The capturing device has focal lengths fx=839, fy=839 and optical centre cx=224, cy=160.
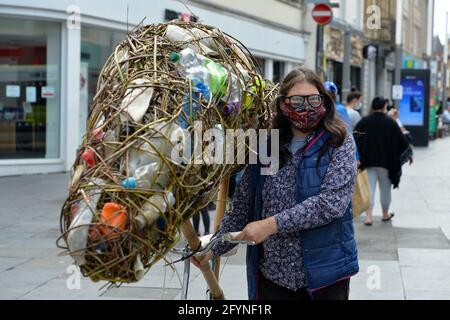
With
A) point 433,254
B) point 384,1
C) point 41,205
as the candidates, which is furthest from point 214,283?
point 384,1

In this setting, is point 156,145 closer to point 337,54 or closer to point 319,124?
point 319,124

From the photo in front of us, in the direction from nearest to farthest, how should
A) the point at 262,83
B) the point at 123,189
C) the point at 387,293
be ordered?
the point at 123,189, the point at 262,83, the point at 387,293

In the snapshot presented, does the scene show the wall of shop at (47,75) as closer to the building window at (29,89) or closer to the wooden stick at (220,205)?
the building window at (29,89)

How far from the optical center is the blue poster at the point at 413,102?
98.2 feet

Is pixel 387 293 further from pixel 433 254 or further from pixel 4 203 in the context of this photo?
pixel 4 203

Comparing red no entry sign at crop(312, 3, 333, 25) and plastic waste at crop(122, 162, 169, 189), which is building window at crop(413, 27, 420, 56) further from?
plastic waste at crop(122, 162, 169, 189)

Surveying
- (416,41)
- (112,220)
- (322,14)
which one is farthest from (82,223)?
(416,41)

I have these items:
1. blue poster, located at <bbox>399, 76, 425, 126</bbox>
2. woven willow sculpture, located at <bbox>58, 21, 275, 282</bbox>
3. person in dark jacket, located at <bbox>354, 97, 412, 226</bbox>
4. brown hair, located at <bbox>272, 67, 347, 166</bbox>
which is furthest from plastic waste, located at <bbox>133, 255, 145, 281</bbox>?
blue poster, located at <bbox>399, 76, 425, 126</bbox>

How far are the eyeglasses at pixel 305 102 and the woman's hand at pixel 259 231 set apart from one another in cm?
50

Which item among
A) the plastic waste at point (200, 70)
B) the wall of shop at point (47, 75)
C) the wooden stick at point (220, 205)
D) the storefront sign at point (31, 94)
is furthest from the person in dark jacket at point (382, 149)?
the plastic waste at point (200, 70)

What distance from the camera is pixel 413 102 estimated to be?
30.0 meters

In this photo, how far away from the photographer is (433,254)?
28.6ft

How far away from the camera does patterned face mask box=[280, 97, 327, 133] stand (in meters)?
3.57

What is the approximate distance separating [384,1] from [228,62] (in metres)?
35.4
